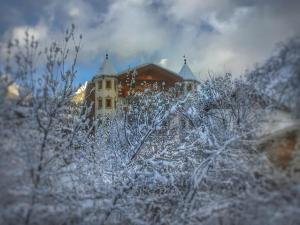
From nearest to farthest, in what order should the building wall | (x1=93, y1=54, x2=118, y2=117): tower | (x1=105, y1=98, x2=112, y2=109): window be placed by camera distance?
the building wall
(x1=93, y1=54, x2=118, y2=117): tower
(x1=105, y1=98, x2=112, y2=109): window

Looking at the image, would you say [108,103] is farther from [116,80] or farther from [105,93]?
[116,80]

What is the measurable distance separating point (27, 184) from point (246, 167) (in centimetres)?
359

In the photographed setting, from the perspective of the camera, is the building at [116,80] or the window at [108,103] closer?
the building at [116,80]

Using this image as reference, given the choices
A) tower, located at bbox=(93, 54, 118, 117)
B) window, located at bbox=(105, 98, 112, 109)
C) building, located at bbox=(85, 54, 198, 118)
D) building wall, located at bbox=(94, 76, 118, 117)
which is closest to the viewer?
building, located at bbox=(85, 54, 198, 118)

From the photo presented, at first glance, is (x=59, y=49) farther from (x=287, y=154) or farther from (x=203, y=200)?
(x=287, y=154)

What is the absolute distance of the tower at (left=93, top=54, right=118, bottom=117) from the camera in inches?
1399

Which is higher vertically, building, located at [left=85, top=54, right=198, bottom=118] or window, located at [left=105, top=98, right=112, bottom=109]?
building, located at [left=85, top=54, right=198, bottom=118]

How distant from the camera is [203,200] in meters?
7.49

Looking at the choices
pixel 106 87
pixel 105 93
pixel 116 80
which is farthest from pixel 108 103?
pixel 116 80

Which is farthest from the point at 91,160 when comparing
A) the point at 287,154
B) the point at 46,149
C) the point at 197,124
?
the point at 197,124

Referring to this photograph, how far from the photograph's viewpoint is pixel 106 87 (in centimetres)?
3631

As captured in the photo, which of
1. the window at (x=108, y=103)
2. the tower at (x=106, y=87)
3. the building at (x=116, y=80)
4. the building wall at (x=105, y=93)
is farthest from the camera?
the window at (x=108, y=103)

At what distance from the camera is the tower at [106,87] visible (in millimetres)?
35531

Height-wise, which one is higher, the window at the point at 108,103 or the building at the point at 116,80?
the building at the point at 116,80
